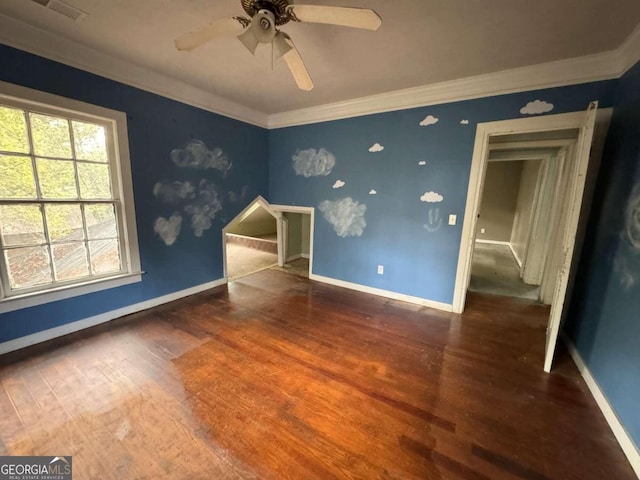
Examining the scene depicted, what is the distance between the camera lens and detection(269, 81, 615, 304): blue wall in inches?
105

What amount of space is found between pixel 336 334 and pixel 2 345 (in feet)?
9.15

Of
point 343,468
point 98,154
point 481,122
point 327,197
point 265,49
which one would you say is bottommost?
point 343,468

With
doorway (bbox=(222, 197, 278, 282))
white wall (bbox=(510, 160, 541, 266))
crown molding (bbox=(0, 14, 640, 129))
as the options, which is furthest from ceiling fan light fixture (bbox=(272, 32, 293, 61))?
white wall (bbox=(510, 160, 541, 266))

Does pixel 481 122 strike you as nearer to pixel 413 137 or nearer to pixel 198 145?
pixel 413 137

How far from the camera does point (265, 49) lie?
6.91ft

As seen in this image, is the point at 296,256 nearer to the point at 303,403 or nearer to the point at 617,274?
the point at 303,403

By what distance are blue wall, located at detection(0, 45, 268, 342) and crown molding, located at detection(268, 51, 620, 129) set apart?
50.4 inches

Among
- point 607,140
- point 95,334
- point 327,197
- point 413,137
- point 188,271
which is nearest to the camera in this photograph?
point 607,140

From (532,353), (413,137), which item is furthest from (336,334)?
(413,137)

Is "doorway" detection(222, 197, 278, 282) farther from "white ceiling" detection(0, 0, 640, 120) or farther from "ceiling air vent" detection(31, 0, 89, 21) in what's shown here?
"ceiling air vent" detection(31, 0, 89, 21)

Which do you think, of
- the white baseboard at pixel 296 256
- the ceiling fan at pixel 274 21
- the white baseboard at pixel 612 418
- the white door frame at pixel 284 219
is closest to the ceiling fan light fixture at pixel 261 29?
the ceiling fan at pixel 274 21

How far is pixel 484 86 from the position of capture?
2.51m

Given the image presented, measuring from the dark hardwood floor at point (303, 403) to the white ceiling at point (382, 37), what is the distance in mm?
2543

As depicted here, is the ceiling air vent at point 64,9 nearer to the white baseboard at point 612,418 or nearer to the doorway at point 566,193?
the doorway at point 566,193
